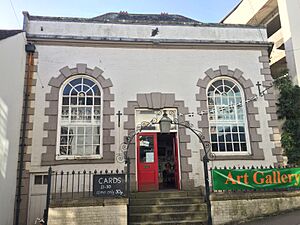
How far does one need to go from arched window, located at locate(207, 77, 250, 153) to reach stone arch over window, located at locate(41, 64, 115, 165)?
144 inches

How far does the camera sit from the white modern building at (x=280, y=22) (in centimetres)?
1422

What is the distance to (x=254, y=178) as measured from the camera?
321 inches

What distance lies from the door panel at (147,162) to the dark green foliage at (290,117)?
5328 millimetres

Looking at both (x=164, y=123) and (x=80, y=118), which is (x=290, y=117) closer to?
(x=164, y=123)

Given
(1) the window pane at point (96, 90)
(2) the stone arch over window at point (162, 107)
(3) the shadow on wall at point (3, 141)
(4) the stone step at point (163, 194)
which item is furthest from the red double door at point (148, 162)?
(3) the shadow on wall at point (3, 141)

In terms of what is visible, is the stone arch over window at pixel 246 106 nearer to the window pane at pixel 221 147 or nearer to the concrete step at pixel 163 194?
the window pane at pixel 221 147

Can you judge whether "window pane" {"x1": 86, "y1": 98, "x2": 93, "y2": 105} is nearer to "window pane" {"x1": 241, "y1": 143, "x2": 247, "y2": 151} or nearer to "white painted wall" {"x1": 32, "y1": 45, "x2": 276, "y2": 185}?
"white painted wall" {"x1": 32, "y1": 45, "x2": 276, "y2": 185}

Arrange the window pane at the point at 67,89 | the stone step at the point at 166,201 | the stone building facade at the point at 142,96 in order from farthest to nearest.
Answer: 1. the window pane at the point at 67,89
2. the stone building facade at the point at 142,96
3. the stone step at the point at 166,201

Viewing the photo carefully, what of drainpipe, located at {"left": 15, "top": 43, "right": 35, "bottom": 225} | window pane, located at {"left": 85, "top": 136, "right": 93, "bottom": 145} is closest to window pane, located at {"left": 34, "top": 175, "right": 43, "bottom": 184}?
drainpipe, located at {"left": 15, "top": 43, "right": 35, "bottom": 225}

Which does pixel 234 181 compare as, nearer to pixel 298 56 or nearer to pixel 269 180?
pixel 269 180

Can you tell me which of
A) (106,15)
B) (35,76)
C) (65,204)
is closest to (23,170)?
(65,204)

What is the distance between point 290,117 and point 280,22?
8.10 m

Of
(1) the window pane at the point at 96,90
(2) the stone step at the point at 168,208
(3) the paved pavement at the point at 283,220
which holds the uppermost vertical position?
(1) the window pane at the point at 96,90

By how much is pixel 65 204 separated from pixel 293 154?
27.9 ft
